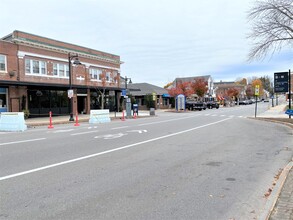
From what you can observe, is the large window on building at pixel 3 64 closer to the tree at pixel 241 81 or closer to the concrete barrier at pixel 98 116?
the concrete barrier at pixel 98 116

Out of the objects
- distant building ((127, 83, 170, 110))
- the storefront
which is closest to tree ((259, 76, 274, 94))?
distant building ((127, 83, 170, 110))

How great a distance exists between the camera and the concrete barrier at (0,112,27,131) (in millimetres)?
18062

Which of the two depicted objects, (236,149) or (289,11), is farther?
(289,11)

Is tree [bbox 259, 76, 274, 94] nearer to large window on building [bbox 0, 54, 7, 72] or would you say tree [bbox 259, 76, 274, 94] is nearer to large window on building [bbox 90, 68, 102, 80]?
large window on building [bbox 90, 68, 102, 80]

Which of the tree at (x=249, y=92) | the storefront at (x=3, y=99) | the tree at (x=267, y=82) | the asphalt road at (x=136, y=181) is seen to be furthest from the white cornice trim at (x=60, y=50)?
the tree at (x=267, y=82)

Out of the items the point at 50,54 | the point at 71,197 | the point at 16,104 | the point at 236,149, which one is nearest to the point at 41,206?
the point at 71,197

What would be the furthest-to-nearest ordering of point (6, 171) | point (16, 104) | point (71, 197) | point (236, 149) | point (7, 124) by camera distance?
point (16, 104) < point (7, 124) < point (236, 149) < point (6, 171) < point (71, 197)

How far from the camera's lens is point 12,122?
18.2m

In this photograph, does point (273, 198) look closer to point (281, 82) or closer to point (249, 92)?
point (281, 82)

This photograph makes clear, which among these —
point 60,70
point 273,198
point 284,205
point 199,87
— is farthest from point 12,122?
point 199,87

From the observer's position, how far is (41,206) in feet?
15.3

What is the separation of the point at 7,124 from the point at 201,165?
14.8 metres

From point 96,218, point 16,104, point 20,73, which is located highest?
point 20,73

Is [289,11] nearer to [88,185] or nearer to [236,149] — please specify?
[236,149]
